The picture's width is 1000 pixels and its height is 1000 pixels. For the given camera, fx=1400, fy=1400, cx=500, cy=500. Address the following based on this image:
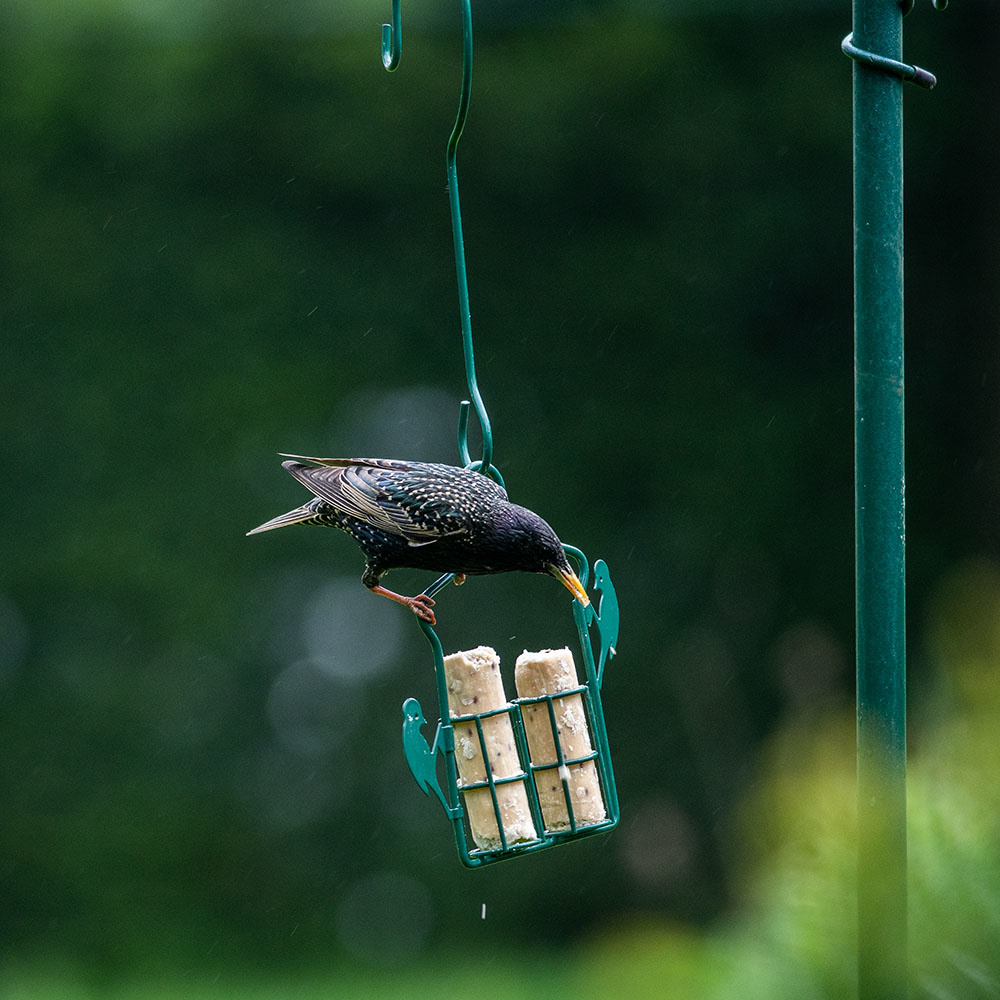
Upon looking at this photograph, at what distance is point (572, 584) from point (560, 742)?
25 cm

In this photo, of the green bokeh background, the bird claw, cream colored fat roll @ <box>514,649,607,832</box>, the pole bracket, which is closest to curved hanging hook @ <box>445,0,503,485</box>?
the bird claw

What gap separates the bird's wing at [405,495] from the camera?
2.02 metres

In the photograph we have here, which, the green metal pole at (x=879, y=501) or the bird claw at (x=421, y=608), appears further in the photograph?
the bird claw at (x=421, y=608)

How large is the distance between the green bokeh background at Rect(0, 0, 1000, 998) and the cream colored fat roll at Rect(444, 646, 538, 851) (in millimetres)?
2951

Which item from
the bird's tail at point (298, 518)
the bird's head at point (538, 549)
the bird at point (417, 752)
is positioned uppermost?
the bird's tail at point (298, 518)

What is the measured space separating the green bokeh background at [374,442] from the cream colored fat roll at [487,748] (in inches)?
116

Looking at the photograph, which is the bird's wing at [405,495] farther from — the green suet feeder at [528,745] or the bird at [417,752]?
the bird at [417,752]

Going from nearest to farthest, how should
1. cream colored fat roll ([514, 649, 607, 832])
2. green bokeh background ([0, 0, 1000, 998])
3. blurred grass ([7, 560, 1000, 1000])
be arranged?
blurred grass ([7, 560, 1000, 1000]), cream colored fat roll ([514, 649, 607, 832]), green bokeh background ([0, 0, 1000, 998])

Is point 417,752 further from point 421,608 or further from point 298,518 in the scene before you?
point 298,518

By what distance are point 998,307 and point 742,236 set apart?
3.65 ft

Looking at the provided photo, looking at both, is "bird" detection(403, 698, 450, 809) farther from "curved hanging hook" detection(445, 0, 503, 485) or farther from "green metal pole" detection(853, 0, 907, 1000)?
"green metal pole" detection(853, 0, 907, 1000)

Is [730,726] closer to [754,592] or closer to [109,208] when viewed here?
[754,592]

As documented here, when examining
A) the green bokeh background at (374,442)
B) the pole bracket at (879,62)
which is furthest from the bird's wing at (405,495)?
the green bokeh background at (374,442)

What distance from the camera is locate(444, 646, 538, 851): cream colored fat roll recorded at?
2.10 meters
